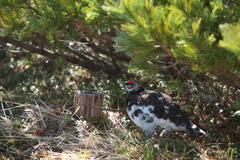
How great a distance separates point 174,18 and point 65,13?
116 cm

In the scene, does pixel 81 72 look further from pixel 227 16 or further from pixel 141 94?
pixel 227 16

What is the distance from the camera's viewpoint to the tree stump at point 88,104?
12.6 ft

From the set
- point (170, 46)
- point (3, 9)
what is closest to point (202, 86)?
point (170, 46)

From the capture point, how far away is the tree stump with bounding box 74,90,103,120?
3.83 meters

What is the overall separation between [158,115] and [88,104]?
3.52 feet

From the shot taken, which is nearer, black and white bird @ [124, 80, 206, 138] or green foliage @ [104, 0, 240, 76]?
green foliage @ [104, 0, 240, 76]

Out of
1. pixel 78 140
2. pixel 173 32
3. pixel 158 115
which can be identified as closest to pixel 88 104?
pixel 78 140

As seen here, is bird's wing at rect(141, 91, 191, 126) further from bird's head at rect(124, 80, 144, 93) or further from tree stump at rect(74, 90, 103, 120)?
tree stump at rect(74, 90, 103, 120)

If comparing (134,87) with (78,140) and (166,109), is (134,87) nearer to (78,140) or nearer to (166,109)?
(166,109)

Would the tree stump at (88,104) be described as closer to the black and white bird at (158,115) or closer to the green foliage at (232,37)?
the black and white bird at (158,115)

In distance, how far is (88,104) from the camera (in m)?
3.85

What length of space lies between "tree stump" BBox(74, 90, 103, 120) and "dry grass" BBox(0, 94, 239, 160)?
0.11 metres

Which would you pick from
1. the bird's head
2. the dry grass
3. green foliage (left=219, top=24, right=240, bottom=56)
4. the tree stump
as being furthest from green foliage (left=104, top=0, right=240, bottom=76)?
the tree stump

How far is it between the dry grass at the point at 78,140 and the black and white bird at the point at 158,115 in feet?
0.55
